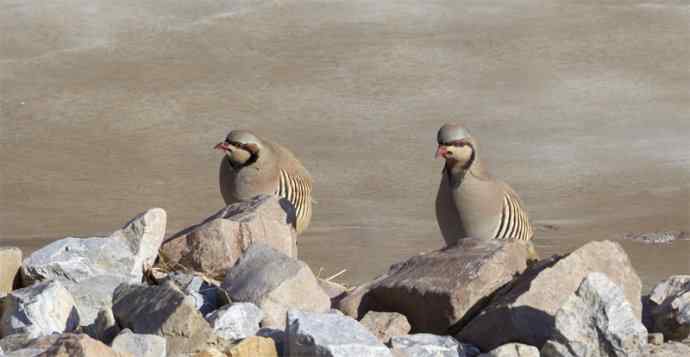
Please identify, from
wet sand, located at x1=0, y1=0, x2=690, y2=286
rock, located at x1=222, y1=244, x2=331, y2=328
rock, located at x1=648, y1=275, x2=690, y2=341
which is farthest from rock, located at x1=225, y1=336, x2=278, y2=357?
wet sand, located at x1=0, y1=0, x2=690, y2=286

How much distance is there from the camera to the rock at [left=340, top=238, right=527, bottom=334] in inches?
179

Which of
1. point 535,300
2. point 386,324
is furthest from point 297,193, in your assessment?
point 535,300

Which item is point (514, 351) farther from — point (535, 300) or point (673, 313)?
point (673, 313)

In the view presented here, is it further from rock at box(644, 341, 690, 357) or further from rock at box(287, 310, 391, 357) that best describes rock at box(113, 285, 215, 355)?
rock at box(644, 341, 690, 357)

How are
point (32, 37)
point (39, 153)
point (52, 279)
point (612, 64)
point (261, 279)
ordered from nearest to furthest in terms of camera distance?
point (261, 279) → point (52, 279) → point (39, 153) → point (612, 64) → point (32, 37)

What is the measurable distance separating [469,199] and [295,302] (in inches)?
72.0

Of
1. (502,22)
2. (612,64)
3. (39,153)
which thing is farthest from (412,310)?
(502,22)

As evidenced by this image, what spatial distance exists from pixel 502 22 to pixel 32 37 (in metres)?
5.27

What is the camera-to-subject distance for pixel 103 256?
4.85 m

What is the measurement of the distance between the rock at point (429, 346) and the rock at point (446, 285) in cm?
18

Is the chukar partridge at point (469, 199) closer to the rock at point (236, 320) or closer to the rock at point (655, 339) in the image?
the rock at point (655, 339)

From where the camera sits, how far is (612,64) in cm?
1534

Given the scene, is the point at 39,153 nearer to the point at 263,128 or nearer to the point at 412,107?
the point at 263,128

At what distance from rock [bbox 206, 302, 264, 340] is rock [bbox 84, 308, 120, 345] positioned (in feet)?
0.97
